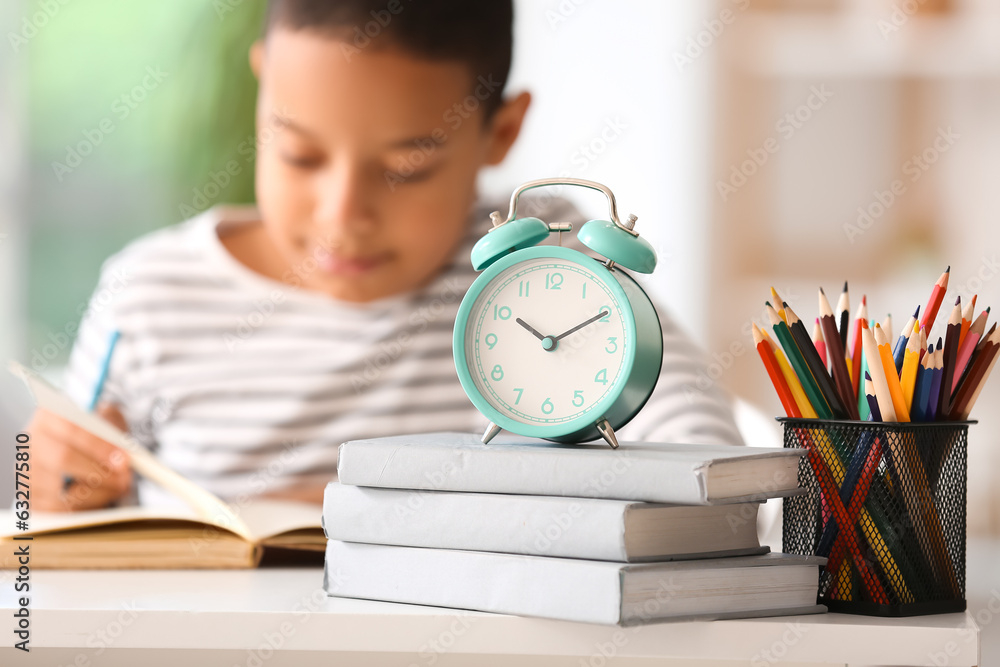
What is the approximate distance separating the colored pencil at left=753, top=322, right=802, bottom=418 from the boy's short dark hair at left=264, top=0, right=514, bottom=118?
72 cm

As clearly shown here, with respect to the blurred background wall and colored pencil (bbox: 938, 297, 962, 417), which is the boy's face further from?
colored pencil (bbox: 938, 297, 962, 417)

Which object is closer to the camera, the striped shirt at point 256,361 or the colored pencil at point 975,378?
the colored pencil at point 975,378

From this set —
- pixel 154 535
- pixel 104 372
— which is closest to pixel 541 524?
pixel 154 535

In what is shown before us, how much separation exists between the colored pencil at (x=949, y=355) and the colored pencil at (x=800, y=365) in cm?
7

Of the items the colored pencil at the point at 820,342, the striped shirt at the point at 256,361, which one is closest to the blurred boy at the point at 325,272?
the striped shirt at the point at 256,361

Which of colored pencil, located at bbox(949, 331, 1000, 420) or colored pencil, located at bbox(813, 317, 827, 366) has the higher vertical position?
colored pencil, located at bbox(813, 317, 827, 366)

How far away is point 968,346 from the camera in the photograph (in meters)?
0.62

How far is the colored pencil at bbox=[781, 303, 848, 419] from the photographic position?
0.62 metres

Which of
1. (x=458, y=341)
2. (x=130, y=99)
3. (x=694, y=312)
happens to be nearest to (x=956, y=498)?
(x=458, y=341)

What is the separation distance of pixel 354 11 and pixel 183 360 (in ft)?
1.73

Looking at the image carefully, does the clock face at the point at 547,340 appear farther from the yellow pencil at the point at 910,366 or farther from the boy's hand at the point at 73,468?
the boy's hand at the point at 73,468

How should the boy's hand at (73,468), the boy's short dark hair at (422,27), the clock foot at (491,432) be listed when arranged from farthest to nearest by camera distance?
the boy's short dark hair at (422,27) → the boy's hand at (73,468) → the clock foot at (491,432)

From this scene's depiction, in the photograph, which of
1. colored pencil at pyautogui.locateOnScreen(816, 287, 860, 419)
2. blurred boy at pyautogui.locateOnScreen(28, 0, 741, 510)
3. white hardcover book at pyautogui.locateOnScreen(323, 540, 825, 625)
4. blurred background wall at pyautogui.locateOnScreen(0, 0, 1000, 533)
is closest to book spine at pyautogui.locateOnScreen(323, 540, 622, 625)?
white hardcover book at pyautogui.locateOnScreen(323, 540, 825, 625)

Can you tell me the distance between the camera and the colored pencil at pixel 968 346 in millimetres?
618
